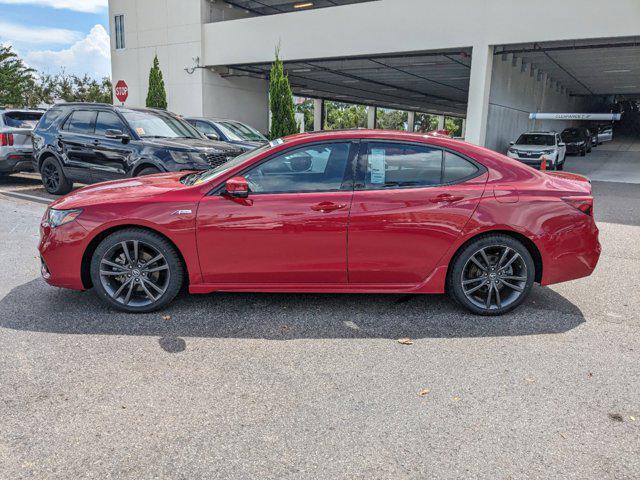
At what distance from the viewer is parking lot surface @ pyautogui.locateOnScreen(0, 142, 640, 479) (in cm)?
255

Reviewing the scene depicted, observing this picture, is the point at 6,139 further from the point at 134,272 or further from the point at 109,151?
the point at 134,272

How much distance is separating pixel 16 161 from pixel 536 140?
18166mm

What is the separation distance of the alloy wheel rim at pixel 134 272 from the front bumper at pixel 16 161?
9029 mm

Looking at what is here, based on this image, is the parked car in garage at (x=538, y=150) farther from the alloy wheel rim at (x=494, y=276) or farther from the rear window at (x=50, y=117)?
the alloy wheel rim at (x=494, y=276)

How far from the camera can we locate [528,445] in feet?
8.82

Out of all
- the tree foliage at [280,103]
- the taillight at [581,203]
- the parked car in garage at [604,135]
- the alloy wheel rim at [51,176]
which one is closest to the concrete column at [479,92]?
the tree foliage at [280,103]

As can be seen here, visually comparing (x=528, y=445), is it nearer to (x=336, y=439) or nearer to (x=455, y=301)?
(x=336, y=439)

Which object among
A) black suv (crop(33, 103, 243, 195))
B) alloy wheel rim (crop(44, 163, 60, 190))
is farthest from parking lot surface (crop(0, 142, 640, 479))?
alloy wheel rim (crop(44, 163, 60, 190))

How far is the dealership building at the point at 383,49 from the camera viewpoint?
15227mm

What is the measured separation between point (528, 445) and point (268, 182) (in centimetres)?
270

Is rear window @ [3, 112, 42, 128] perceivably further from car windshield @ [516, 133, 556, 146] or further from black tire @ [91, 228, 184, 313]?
car windshield @ [516, 133, 556, 146]

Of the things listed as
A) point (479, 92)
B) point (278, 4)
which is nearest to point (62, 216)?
point (479, 92)

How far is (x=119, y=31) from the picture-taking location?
24719 mm

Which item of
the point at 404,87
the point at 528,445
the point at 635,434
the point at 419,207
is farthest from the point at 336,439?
the point at 404,87
